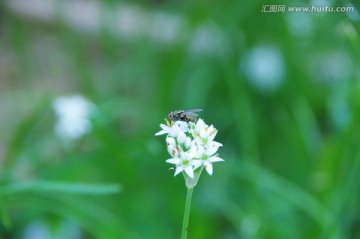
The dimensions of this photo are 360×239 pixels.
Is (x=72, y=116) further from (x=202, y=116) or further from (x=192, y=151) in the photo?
(x=192, y=151)

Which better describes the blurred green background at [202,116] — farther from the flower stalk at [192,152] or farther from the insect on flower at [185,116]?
the flower stalk at [192,152]

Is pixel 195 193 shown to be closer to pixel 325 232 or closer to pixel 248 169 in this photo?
pixel 248 169

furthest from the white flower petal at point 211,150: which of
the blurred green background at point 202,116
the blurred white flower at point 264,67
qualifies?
the blurred white flower at point 264,67

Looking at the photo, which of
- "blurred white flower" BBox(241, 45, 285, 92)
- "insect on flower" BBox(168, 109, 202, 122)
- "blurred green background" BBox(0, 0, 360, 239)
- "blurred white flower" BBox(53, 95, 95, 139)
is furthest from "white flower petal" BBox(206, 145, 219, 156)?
"blurred white flower" BBox(241, 45, 285, 92)

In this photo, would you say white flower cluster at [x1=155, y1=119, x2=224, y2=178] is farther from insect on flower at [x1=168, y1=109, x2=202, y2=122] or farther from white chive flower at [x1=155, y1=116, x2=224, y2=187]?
insect on flower at [x1=168, y1=109, x2=202, y2=122]

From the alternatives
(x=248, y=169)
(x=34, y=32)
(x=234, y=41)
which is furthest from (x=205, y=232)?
(x=34, y=32)

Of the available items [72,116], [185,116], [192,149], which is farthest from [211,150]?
[72,116]

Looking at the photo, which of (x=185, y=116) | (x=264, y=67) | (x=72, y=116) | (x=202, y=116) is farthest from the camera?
(x=264, y=67)
